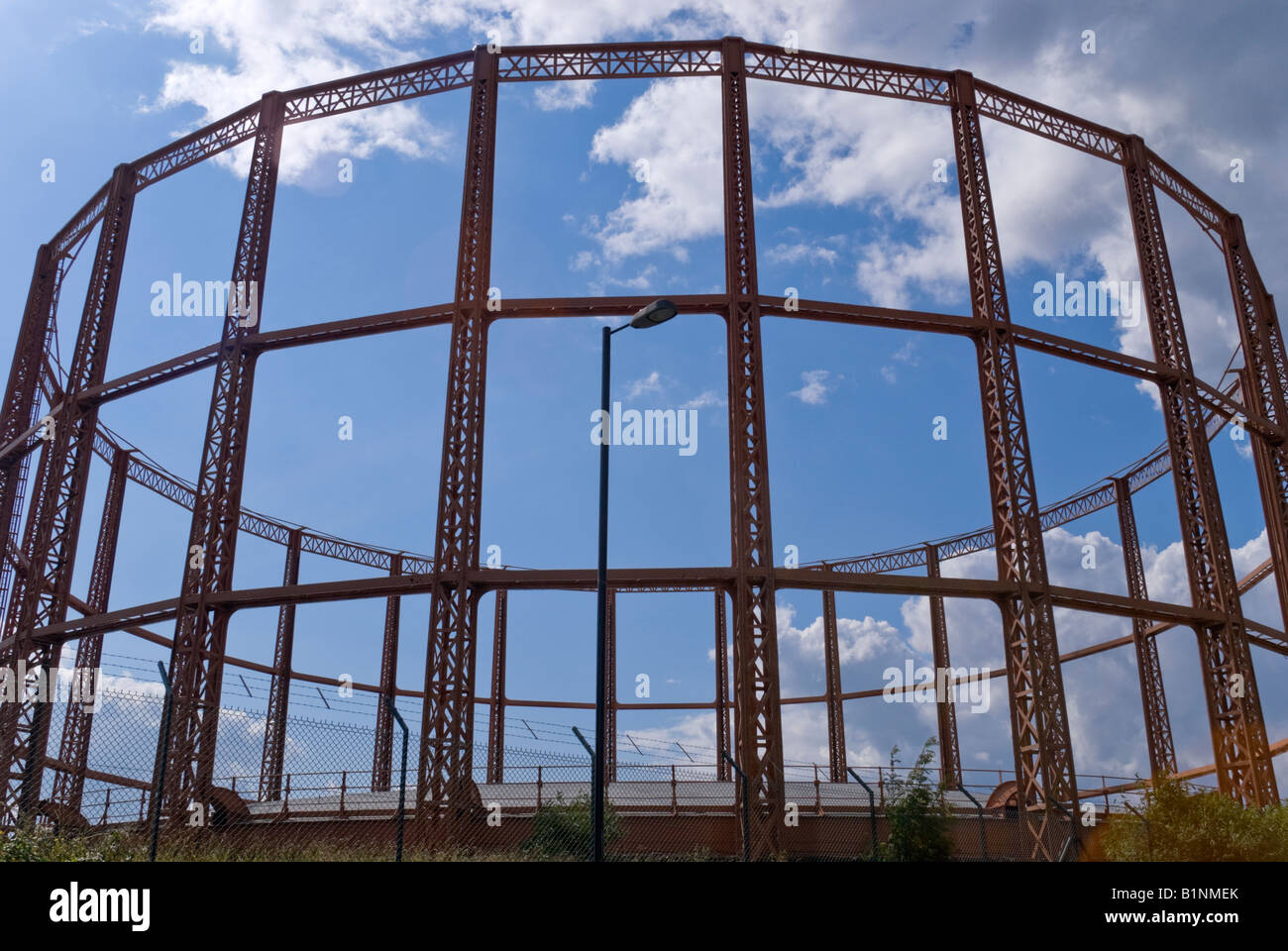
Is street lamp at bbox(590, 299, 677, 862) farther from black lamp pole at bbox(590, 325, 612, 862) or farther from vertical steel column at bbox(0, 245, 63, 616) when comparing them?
vertical steel column at bbox(0, 245, 63, 616)

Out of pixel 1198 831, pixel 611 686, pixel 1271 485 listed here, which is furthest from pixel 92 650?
pixel 1271 485

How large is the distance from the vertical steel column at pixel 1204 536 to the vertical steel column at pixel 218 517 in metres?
24.2

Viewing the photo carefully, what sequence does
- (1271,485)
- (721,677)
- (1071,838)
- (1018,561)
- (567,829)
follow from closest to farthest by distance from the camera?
1. (567,829)
2. (1071,838)
3. (1018,561)
4. (1271,485)
5. (721,677)

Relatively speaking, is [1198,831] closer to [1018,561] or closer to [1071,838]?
[1071,838]

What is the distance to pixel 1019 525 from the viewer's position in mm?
23656

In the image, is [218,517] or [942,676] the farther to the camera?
[942,676]

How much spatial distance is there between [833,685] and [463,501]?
85.2 feet

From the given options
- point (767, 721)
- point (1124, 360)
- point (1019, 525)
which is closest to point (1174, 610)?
point (1019, 525)

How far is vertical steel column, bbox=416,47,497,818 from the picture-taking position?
20641 mm

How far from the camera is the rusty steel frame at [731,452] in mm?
21562

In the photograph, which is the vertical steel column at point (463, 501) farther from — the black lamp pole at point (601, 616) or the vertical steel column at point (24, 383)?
the vertical steel column at point (24, 383)

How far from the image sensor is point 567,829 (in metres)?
17.8

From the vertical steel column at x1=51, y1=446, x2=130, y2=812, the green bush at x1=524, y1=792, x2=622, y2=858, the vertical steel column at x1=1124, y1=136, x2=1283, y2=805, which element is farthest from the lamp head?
the vertical steel column at x1=51, y1=446, x2=130, y2=812

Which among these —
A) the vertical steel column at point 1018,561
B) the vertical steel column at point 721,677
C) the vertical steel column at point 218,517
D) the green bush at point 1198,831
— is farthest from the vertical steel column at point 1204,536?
the vertical steel column at point 218,517
